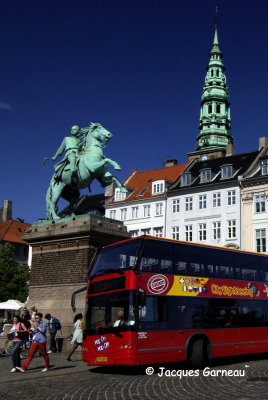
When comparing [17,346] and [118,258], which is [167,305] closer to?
[118,258]

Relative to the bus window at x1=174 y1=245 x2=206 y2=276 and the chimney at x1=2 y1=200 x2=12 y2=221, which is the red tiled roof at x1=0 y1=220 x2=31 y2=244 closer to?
the chimney at x1=2 y1=200 x2=12 y2=221

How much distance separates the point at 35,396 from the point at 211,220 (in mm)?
46140

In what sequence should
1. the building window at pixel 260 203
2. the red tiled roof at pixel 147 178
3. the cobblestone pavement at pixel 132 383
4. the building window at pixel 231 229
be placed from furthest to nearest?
the red tiled roof at pixel 147 178, the building window at pixel 231 229, the building window at pixel 260 203, the cobblestone pavement at pixel 132 383

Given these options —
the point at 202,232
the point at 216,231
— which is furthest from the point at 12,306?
the point at 202,232

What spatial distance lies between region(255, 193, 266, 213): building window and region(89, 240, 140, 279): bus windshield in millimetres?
37743

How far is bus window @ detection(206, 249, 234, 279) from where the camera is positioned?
17.7 m

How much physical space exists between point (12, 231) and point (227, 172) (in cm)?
3259

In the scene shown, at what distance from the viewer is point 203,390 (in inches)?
470

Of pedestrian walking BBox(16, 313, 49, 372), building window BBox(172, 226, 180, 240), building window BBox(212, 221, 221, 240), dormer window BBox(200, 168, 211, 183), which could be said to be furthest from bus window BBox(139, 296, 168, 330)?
dormer window BBox(200, 168, 211, 183)

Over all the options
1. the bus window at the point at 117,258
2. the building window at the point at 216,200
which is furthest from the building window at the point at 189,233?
the bus window at the point at 117,258

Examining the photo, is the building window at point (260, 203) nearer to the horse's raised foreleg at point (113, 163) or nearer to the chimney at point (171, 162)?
the chimney at point (171, 162)

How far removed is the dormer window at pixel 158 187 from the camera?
205ft

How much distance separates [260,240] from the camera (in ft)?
172

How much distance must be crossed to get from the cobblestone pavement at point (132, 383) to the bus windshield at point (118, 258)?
298cm
